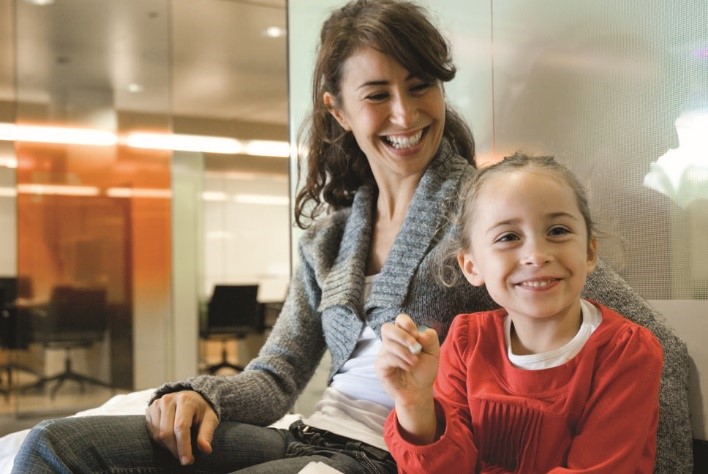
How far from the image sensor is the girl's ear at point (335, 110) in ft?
5.38

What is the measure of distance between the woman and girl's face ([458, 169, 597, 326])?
0.23 metres

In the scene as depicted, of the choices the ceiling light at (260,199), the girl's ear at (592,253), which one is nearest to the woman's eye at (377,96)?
the girl's ear at (592,253)

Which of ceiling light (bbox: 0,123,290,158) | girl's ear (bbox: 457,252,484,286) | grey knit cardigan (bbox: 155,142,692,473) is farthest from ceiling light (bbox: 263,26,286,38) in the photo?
girl's ear (bbox: 457,252,484,286)

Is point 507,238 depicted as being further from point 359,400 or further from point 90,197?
point 90,197

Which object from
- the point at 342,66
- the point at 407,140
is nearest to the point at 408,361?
the point at 407,140

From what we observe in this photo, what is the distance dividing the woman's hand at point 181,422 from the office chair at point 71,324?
4.90 meters

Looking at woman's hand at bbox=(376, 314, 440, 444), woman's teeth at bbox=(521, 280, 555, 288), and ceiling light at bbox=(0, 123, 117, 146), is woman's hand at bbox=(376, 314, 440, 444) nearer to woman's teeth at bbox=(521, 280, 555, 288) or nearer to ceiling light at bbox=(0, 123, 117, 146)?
woman's teeth at bbox=(521, 280, 555, 288)

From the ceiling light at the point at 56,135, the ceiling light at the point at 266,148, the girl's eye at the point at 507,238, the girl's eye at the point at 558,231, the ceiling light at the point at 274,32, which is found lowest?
the girl's eye at the point at 507,238

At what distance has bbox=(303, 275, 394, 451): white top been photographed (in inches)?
53.5

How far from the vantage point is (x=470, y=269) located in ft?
3.97

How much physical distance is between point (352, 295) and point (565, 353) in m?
0.49

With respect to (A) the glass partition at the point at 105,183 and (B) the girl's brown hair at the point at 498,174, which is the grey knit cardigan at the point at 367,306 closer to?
(B) the girl's brown hair at the point at 498,174

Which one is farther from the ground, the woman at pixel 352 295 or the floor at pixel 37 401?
the woman at pixel 352 295

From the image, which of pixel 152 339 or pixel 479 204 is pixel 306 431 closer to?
pixel 479 204
